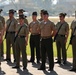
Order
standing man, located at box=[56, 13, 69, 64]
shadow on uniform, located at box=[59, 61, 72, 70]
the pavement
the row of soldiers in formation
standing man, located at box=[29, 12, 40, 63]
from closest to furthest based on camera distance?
the pavement → the row of soldiers in formation → shadow on uniform, located at box=[59, 61, 72, 70] → standing man, located at box=[56, 13, 69, 64] → standing man, located at box=[29, 12, 40, 63]

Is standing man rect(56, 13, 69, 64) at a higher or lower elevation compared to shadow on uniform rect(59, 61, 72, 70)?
higher

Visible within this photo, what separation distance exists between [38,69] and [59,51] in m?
1.77

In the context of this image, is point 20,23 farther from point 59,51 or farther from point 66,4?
point 66,4

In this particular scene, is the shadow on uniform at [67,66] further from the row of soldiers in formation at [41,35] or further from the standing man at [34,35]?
the standing man at [34,35]

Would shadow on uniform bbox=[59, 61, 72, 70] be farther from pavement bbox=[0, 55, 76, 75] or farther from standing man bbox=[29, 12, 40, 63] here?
standing man bbox=[29, 12, 40, 63]

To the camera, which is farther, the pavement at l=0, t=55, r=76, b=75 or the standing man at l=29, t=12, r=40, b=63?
the standing man at l=29, t=12, r=40, b=63

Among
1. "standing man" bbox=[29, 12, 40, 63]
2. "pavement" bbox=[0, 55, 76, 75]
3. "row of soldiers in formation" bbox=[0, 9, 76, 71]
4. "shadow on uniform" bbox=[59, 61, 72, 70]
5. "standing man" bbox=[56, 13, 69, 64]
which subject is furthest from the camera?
"standing man" bbox=[29, 12, 40, 63]

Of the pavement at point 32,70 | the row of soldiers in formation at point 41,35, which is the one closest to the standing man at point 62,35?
the row of soldiers in formation at point 41,35

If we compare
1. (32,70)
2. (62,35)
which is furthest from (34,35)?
(32,70)

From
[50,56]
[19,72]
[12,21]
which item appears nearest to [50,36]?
[50,56]

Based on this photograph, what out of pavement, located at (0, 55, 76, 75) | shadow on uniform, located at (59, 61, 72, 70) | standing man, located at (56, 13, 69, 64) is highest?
standing man, located at (56, 13, 69, 64)

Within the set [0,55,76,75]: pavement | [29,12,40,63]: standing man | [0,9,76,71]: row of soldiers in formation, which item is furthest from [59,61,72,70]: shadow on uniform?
[29,12,40,63]: standing man

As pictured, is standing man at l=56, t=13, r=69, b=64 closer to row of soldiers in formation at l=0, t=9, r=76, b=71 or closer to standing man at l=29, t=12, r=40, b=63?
row of soldiers in formation at l=0, t=9, r=76, b=71

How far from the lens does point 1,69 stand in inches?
451
